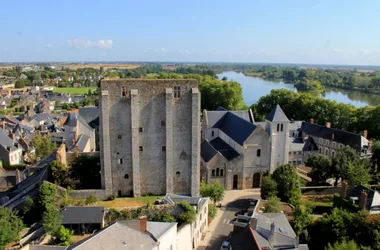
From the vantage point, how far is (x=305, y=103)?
69812 mm

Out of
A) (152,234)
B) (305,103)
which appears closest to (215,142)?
(152,234)

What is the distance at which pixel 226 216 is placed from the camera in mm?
31156

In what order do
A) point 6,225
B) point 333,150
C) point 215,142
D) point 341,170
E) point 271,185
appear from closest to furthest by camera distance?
point 6,225
point 271,185
point 341,170
point 215,142
point 333,150

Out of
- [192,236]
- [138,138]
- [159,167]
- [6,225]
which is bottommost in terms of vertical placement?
[192,236]

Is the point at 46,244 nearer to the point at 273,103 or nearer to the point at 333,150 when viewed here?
the point at 333,150

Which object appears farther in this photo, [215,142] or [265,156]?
[215,142]

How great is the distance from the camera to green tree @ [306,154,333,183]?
1522 inches

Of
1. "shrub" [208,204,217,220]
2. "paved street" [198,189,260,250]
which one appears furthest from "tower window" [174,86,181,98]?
"paved street" [198,189,260,250]

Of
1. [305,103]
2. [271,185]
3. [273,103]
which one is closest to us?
[271,185]

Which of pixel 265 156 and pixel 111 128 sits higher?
pixel 111 128

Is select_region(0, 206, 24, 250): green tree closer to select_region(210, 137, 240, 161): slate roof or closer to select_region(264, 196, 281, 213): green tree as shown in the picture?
select_region(264, 196, 281, 213): green tree

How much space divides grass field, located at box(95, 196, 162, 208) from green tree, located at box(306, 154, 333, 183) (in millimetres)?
20213

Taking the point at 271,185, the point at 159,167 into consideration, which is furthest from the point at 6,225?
the point at 271,185

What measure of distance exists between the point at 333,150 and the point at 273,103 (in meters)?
27.4
